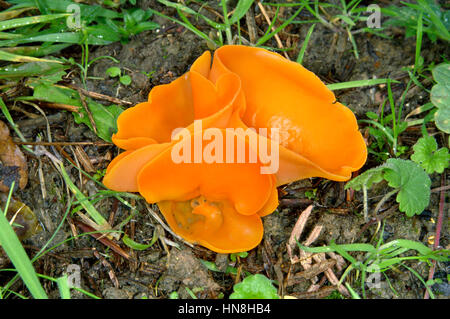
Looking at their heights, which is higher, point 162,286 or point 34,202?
point 34,202

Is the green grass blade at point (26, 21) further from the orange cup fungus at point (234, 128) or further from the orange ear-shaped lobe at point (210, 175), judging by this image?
the orange ear-shaped lobe at point (210, 175)

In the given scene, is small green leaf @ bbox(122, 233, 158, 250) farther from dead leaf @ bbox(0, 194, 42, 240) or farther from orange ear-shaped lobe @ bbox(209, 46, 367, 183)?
orange ear-shaped lobe @ bbox(209, 46, 367, 183)

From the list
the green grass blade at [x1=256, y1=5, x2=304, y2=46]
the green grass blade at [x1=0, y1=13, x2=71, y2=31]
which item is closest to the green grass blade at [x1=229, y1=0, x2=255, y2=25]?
the green grass blade at [x1=256, y1=5, x2=304, y2=46]

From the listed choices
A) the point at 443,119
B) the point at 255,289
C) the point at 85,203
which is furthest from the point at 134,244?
the point at 443,119

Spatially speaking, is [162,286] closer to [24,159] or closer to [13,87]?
[24,159]
